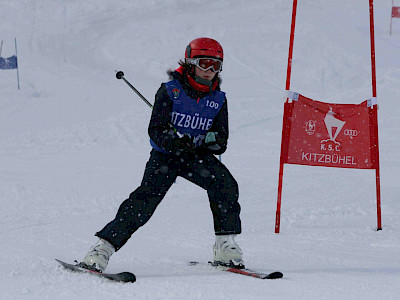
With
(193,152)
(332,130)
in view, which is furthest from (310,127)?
(193,152)

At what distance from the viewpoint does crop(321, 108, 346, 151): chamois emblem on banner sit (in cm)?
617

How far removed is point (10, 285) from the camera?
3414 mm

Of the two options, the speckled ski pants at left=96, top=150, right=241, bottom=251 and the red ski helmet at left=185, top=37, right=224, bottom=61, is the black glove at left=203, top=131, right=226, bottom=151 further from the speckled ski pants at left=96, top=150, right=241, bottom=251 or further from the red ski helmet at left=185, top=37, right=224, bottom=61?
the red ski helmet at left=185, top=37, right=224, bottom=61

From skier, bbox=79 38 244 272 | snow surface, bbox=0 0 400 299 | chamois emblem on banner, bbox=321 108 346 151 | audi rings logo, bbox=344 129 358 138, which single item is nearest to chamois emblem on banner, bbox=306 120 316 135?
chamois emblem on banner, bbox=321 108 346 151

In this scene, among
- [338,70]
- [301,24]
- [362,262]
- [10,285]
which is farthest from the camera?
[301,24]

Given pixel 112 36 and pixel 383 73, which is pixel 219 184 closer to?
pixel 383 73

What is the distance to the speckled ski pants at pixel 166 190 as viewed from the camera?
3.90 metres

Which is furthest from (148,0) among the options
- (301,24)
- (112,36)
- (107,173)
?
(107,173)

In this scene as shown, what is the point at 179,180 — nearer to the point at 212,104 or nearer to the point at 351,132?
the point at 351,132

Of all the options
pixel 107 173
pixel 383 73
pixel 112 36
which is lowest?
pixel 107 173

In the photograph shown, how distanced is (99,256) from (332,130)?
3188 millimetres

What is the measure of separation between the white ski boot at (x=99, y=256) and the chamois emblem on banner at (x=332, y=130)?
119 inches

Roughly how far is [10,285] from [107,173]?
20.9 feet

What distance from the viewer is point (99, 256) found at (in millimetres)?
3766
